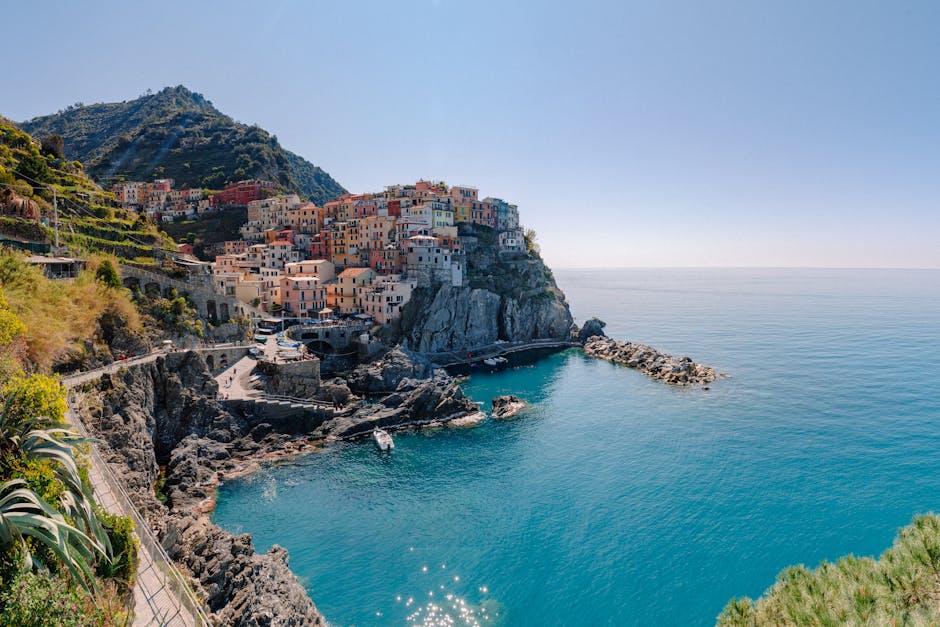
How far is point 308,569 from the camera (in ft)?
86.5

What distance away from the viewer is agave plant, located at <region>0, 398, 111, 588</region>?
1112 cm

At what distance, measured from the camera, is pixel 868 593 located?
8672mm

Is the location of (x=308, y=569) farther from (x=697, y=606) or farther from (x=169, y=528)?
(x=697, y=606)

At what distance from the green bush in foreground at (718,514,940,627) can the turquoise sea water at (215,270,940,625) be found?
15.8m

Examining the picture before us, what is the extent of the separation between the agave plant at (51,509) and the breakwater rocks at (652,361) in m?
63.6

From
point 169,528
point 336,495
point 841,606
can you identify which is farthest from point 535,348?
point 841,606

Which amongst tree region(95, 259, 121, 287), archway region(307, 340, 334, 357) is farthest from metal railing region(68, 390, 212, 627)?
archway region(307, 340, 334, 357)

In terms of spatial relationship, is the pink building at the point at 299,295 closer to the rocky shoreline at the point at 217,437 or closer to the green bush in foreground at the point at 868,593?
the rocky shoreline at the point at 217,437

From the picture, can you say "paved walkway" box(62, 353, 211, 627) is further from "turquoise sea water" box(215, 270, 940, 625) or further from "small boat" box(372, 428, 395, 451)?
"small boat" box(372, 428, 395, 451)

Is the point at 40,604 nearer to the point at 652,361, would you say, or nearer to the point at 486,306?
the point at 486,306

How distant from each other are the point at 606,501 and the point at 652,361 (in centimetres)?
4187

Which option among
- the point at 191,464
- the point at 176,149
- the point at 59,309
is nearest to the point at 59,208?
the point at 59,309

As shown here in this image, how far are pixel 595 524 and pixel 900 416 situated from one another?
140ft

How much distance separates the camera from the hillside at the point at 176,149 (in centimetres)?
12075
